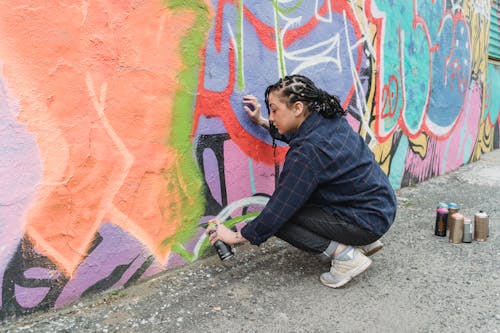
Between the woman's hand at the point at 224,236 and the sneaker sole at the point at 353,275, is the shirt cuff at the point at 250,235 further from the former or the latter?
the sneaker sole at the point at 353,275

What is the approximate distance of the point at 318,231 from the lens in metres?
2.40

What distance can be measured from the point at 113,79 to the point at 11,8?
19.9 inches

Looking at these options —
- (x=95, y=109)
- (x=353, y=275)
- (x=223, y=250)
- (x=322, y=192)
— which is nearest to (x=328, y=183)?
(x=322, y=192)

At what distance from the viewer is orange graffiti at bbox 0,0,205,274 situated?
6.15ft

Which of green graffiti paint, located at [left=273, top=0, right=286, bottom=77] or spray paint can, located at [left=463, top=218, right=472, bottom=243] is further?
spray paint can, located at [left=463, top=218, right=472, bottom=243]

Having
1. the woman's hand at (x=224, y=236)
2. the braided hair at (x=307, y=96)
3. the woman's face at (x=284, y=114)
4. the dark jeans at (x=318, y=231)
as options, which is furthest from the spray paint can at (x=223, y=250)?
the braided hair at (x=307, y=96)

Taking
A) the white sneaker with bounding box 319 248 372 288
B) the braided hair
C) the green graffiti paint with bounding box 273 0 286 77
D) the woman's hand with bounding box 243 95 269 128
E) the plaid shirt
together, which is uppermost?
the green graffiti paint with bounding box 273 0 286 77

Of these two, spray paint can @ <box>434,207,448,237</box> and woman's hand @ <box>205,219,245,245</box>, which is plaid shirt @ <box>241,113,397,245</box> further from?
spray paint can @ <box>434,207,448,237</box>

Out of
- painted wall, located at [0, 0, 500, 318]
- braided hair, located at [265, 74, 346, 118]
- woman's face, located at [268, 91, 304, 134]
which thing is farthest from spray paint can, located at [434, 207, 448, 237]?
woman's face, located at [268, 91, 304, 134]

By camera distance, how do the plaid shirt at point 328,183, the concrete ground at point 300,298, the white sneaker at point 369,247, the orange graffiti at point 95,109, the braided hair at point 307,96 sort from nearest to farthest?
1. the orange graffiti at point 95,109
2. the concrete ground at point 300,298
3. the plaid shirt at point 328,183
4. the braided hair at point 307,96
5. the white sneaker at point 369,247

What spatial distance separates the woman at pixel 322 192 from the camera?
2.23 metres

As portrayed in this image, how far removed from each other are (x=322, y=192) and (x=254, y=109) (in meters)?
0.75

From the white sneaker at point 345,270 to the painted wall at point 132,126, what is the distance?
727mm

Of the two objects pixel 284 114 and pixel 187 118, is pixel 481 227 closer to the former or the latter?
pixel 284 114
